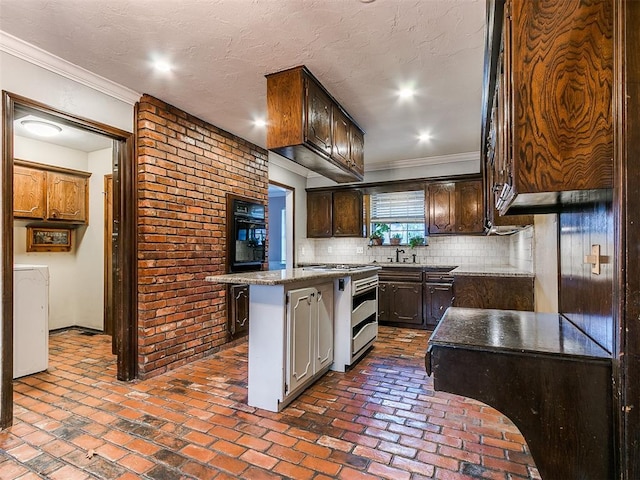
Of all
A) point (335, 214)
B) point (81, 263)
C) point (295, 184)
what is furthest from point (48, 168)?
point (335, 214)

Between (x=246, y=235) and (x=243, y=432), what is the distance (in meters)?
2.57

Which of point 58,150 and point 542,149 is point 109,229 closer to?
point 58,150

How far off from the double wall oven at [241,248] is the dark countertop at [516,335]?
290 centimetres

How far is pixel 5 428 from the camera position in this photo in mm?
2203

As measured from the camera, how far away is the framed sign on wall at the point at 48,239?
451 cm

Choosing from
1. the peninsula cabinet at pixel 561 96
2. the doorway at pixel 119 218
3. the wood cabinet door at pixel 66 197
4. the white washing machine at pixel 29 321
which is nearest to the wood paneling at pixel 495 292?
the peninsula cabinet at pixel 561 96

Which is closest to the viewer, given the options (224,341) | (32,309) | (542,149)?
(542,149)

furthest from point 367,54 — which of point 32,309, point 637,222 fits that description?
point 32,309

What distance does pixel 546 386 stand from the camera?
1153 mm

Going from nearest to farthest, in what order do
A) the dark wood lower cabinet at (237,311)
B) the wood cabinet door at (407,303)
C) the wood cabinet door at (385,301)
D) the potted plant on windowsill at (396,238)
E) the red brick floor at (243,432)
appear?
the red brick floor at (243,432) < the dark wood lower cabinet at (237,311) < the wood cabinet door at (407,303) < the wood cabinet door at (385,301) < the potted plant on windowsill at (396,238)

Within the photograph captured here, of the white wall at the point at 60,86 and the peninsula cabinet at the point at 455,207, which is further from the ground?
the white wall at the point at 60,86

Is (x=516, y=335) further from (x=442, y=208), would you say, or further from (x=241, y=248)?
(x=442, y=208)

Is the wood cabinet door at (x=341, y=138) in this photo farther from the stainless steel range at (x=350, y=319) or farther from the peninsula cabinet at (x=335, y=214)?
the peninsula cabinet at (x=335, y=214)

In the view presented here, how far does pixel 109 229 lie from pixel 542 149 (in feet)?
16.2
